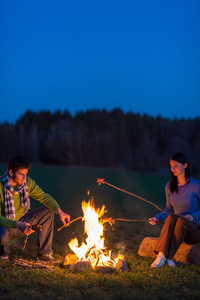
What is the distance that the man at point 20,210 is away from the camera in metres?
4.50

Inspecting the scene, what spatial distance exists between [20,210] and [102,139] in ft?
89.7

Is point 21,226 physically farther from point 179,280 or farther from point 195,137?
point 195,137

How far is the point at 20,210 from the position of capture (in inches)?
192

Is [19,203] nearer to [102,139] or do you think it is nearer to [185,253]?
[185,253]

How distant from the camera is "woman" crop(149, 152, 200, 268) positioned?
470 cm

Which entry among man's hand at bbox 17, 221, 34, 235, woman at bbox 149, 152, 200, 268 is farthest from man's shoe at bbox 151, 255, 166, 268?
man's hand at bbox 17, 221, 34, 235

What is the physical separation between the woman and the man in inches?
53.3

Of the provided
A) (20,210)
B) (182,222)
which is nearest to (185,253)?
(182,222)

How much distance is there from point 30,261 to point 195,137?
2922 centimetres

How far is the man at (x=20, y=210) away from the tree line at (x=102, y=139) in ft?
78.9

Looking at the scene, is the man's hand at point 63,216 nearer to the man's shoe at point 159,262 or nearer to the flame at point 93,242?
the flame at point 93,242

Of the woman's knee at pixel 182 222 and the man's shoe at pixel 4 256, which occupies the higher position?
the woman's knee at pixel 182 222

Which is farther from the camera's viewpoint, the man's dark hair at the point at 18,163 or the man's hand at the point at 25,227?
the man's dark hair at the point at 18,163

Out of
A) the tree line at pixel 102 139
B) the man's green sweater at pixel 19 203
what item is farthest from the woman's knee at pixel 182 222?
the tree line at pixel 102 139
